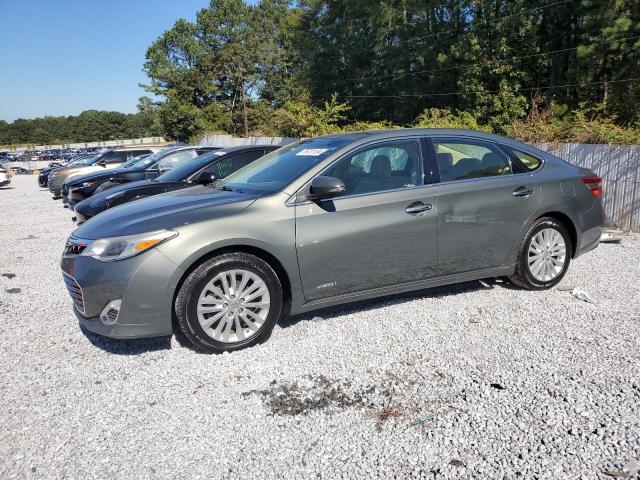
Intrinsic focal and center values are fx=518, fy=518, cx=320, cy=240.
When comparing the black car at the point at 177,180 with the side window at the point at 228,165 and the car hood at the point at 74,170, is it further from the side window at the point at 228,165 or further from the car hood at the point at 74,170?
the car hood at the point at 74,170

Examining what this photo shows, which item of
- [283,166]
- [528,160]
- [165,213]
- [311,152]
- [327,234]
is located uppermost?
[311,152]

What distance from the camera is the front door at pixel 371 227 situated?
164 inches

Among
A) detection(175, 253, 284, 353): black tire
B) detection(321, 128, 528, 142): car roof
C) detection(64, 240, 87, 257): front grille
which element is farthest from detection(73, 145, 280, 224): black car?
detection(175, 253, 284, 353): black tire

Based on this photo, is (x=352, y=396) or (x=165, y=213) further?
(x=165, y=213)

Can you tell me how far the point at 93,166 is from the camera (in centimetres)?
1930

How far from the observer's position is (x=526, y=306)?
4898 millimetres

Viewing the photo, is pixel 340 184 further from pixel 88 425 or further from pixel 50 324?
pixel 50 324

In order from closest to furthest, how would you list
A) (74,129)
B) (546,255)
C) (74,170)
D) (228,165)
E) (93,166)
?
(546,255) < (228,165) < (74,170) < (93,166) < (74,129)

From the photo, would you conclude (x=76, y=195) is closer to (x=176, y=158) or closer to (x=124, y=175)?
(x=124, y=175)

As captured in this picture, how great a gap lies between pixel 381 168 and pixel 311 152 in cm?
66

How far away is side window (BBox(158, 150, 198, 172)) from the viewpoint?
39.4 feet

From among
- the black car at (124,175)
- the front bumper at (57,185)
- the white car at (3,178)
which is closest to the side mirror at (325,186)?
the black car at (124,175)

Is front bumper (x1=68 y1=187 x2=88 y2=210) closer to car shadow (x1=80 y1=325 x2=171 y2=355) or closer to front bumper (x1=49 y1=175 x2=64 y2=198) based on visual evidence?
front bumper (x1=49 y1=175 x2=64 y2=198)

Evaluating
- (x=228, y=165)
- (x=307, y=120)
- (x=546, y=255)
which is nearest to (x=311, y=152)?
(x=546, y=255)
